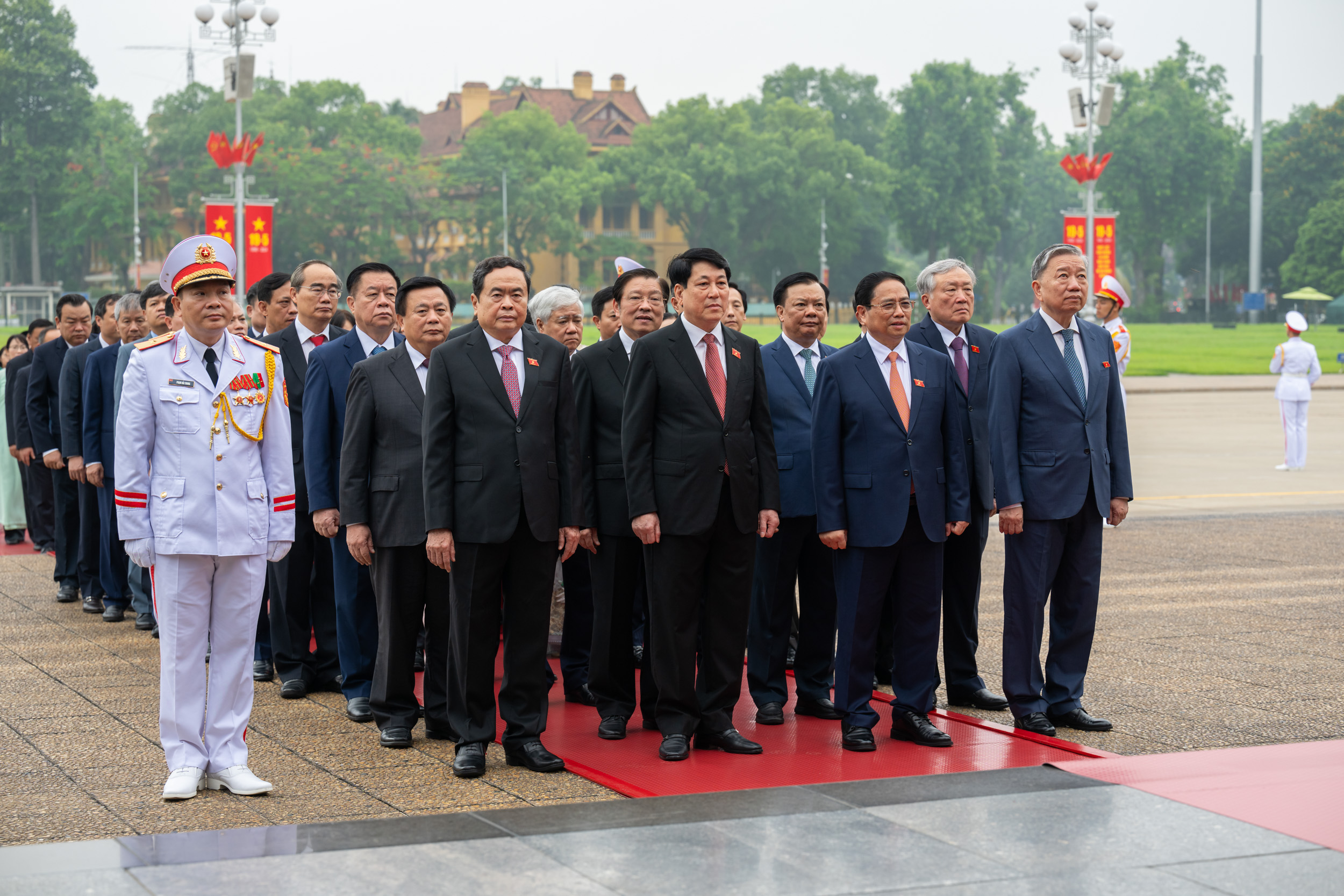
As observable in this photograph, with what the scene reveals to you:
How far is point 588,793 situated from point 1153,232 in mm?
92417

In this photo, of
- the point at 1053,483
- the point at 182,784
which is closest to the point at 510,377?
the point at 182,784

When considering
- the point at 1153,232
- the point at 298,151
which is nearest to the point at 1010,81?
the point at 1153,232

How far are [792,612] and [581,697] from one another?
106cm

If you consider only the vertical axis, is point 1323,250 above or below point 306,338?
above

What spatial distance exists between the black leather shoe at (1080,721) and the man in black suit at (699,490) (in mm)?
1407

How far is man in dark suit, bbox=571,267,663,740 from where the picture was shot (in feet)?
20.0

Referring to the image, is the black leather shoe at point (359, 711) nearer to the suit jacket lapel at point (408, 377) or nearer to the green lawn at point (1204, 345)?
the suit jacket lapel at point (408, 377)

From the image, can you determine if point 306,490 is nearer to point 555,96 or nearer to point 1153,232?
point 1153,232

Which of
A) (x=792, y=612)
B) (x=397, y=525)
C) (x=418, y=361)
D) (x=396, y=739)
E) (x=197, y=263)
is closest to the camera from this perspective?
(x=197, y=263)

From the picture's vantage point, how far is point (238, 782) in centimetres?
511

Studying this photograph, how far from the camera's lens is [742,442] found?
5.72 meters

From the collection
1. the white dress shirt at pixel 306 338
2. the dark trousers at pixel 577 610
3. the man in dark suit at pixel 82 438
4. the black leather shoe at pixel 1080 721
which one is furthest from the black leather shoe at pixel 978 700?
the man in dark suit at pixel 82 438

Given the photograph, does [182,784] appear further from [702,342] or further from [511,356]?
[702,342]

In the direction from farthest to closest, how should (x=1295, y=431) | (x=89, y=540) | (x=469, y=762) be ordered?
(x=1295, y=431), (x=89, y=540), (x=469, y=762)
